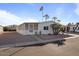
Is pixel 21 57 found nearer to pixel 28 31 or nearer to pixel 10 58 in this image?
pixel 10 58

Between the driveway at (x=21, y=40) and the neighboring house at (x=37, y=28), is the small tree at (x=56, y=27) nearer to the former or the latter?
the neighboring house at (x=37, y=28)

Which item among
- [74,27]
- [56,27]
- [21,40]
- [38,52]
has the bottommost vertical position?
[38,52]

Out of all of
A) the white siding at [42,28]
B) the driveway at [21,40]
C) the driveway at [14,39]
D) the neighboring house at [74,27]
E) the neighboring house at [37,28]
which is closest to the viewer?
the driveway at [21,40]

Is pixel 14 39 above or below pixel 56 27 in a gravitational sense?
below

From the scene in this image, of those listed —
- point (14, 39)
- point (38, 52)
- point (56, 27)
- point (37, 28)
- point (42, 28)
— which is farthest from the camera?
point (42, 28)

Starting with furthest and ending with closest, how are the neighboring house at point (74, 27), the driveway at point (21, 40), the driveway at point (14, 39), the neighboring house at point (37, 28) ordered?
the neighboring house at point (74, 27)
the neighboring house at point (37, 28)
the driveway at point (14, 39)
the driveway at point (21, 40)

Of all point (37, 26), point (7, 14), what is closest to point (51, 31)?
point (37, 26)

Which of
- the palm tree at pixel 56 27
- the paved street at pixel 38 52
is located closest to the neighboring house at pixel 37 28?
the palm tree at pixel 56 27

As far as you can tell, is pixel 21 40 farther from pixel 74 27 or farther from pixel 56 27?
pixel 74 27

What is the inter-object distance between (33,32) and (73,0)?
44.9 ft

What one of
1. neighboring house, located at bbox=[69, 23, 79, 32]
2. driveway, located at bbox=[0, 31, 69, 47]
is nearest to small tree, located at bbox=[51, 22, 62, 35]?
driveway, located at bbox=[0, 31, 69, 47]

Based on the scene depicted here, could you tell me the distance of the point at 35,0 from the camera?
9.50 meters

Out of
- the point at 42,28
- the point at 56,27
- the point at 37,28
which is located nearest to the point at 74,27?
the point at 56,27

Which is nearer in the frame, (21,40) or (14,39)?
(21,40)
